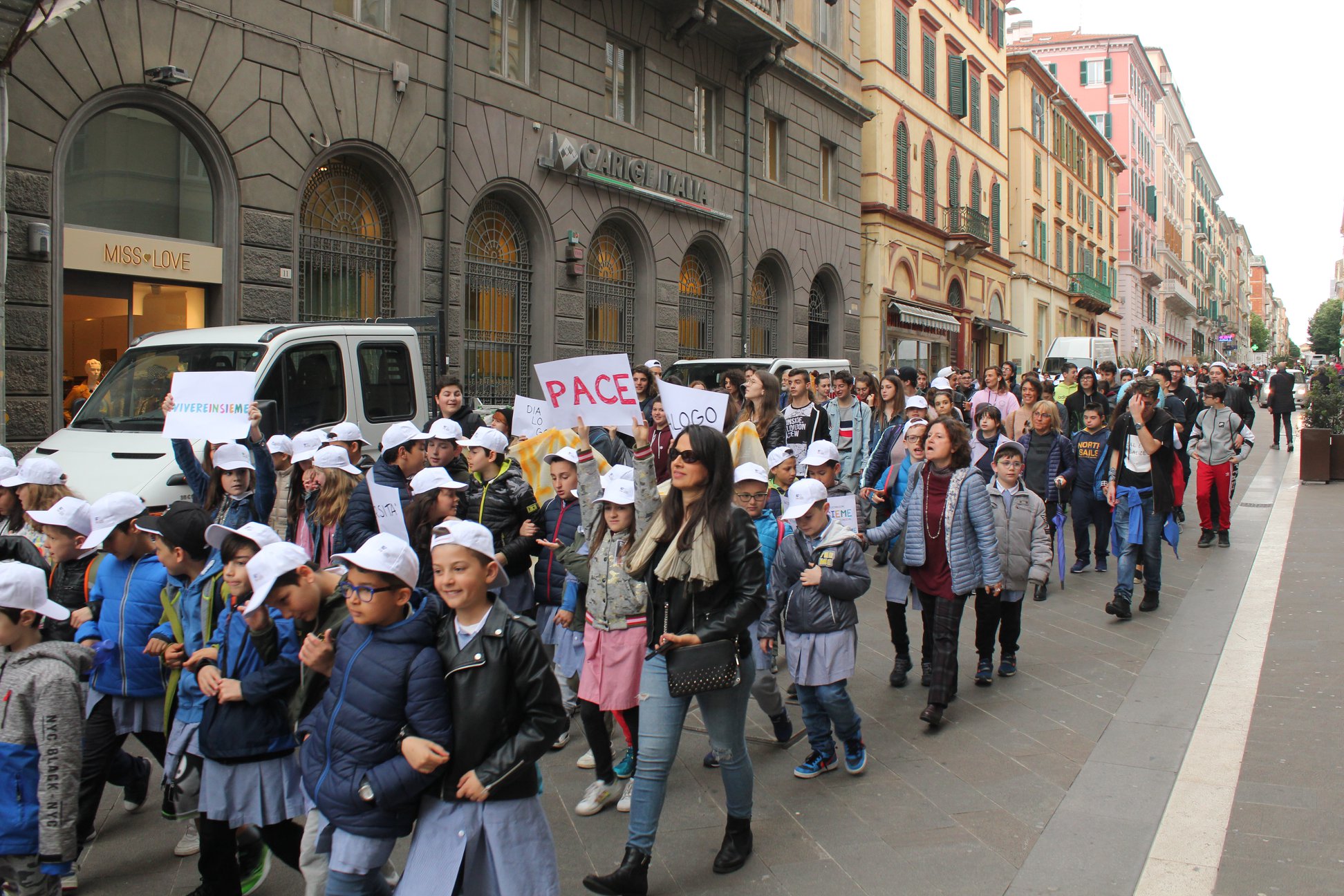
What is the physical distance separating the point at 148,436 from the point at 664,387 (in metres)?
→ 3.76

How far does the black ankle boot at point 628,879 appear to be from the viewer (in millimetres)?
3824

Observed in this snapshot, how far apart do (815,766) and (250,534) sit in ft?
9.30

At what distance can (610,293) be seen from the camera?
18.3m

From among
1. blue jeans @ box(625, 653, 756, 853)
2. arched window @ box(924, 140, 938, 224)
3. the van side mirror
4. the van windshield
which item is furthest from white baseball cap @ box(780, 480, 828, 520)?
arched window @ box(924, 140, 938, 224)

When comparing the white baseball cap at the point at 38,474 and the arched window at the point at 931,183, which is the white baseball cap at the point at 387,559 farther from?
the arched window at the point at 931,183

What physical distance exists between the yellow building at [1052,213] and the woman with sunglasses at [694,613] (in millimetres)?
38845

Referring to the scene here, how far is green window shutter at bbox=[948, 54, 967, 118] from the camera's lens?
3353cm

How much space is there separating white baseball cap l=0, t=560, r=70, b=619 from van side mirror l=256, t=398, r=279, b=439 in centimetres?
358

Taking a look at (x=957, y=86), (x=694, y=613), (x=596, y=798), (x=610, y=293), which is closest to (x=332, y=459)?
(x=596, y=798)

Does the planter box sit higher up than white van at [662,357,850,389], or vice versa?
white van at [662,357,850,389]

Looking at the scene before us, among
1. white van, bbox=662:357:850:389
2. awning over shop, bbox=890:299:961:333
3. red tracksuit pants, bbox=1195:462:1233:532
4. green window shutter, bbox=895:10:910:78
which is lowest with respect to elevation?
red tracksuit pants, bbox=1195:462:1233:532

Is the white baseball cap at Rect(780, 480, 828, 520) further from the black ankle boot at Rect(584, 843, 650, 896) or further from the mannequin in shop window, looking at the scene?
the mannequin in shop window

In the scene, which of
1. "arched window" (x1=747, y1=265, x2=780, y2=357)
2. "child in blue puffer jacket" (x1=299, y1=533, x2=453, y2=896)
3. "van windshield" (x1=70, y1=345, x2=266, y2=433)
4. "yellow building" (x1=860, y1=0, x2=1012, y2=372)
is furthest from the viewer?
"yellow building" (x1=860, y1=0, x2=1012, y2=372)

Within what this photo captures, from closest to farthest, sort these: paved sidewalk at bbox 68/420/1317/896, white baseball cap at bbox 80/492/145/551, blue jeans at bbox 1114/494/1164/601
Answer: paved sidewalk at bbox 68/420/1317/896 → white baseball cap at bbox 80/492/145/551 → blue jeans at bbox 1114/494/1164/601
